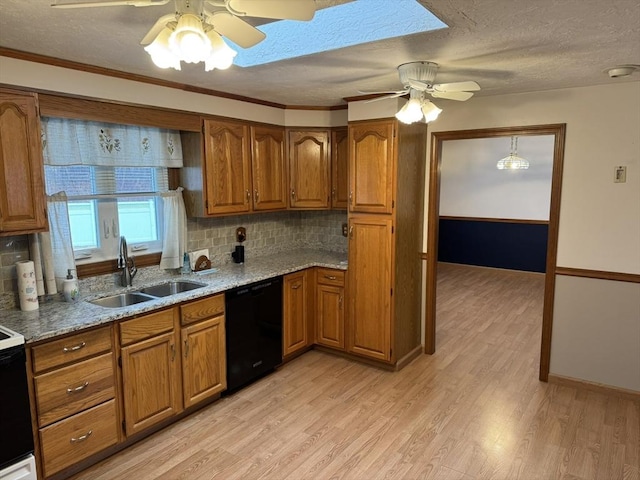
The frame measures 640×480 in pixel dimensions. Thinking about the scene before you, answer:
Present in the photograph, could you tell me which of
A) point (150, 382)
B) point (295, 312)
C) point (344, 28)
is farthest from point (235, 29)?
point (295, 312)

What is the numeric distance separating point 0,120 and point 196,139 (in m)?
1.33

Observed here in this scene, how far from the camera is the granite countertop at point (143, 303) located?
227 cm

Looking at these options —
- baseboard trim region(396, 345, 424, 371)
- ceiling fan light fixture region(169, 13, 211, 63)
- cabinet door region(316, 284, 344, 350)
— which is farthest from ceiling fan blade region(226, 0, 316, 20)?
baseboard trim region(396, 345, 424, 371)

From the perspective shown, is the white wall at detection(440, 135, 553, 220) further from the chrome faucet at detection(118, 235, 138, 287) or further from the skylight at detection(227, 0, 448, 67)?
the chrome faucet at detection(118, 235, 138, 287)

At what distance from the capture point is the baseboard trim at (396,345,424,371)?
385 cm

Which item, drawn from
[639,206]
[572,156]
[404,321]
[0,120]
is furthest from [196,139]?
[639,206]

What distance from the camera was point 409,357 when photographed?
157 inches

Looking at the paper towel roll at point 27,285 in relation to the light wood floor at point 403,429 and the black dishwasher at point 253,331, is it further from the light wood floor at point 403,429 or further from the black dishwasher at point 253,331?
the black dishwasher at point 253,331

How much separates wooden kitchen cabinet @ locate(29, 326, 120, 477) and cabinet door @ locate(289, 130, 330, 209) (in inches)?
86.6

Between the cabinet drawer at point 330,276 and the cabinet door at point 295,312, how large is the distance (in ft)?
0.48

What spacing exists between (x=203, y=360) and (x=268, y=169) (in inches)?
70.0

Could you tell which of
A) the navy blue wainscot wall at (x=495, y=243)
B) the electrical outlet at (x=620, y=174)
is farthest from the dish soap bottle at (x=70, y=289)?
the navy blue wainscot wall at (x=495, y=243)

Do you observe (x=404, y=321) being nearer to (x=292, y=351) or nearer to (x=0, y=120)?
(x=292, y=351)

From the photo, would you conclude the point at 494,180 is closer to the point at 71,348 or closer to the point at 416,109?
the point at 416,109
